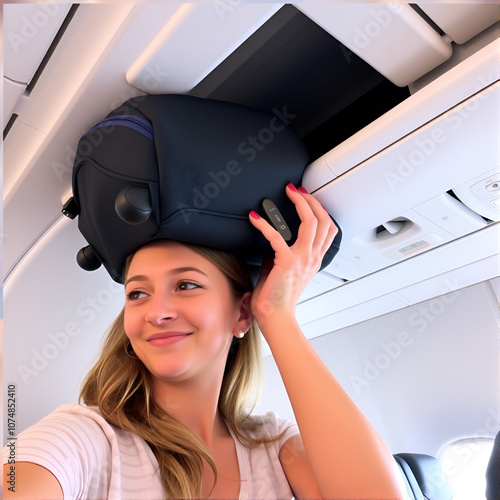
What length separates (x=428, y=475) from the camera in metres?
2.49

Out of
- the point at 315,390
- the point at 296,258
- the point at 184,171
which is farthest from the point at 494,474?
the point at 184,171

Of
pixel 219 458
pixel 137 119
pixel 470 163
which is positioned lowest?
pixel 219 458

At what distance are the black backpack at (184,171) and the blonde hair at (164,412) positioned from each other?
0.53 feet

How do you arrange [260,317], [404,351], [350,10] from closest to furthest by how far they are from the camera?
[350,10] → [260,317] → [404,351]

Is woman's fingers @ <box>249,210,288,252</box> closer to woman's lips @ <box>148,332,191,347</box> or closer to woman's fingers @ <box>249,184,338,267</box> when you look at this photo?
woman's fingers @ <box>249,184,338,267</box>

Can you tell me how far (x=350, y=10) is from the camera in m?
1.10

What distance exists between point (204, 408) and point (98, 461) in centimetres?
39

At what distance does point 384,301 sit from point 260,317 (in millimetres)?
1012

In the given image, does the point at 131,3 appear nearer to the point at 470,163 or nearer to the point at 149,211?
the point at 149,211

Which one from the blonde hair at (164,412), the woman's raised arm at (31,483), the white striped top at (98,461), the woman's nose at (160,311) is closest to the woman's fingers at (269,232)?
the blonde hair at (164,412)

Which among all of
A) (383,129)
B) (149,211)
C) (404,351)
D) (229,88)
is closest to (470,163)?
(383,129)

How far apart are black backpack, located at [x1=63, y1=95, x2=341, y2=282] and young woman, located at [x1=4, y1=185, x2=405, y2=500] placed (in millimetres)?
65

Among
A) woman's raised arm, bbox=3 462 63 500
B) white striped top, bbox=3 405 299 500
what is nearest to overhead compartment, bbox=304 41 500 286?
white striped top, bbox=3 405 299 500

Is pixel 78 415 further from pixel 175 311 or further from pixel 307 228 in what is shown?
pixel 307 228
